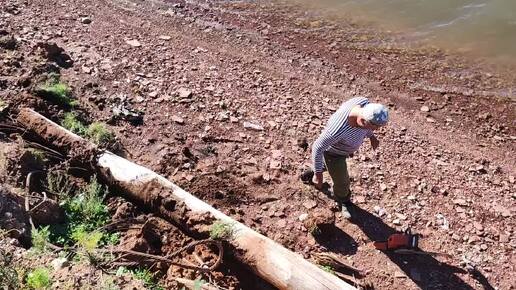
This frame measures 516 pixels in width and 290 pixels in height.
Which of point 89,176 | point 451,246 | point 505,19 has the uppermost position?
point 505,19

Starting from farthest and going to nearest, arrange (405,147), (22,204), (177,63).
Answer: (177,63) → (405,147) → (22,204)

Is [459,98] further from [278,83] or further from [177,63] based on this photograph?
[177,63]

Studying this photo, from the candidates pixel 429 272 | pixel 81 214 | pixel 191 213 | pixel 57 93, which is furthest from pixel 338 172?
pixel 57 93

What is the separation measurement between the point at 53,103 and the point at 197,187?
2340mm

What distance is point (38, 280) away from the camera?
4.02m

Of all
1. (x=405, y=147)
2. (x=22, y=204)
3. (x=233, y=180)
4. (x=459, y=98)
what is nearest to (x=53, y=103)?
(x=22, y=204)

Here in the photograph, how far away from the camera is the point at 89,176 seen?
19.0 feet

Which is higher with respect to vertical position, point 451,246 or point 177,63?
point 177,63

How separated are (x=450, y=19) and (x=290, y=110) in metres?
4.99

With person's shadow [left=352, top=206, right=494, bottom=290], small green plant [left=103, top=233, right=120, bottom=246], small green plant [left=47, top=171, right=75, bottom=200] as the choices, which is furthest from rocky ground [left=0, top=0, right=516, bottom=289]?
small green plant [left=103, top=233, right=120, bottom=246]

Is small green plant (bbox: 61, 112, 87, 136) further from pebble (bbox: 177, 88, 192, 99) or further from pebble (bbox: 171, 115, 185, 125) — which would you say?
pebble (bbox: 177, 88, 192, 99)

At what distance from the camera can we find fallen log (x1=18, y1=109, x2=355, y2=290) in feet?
15.0

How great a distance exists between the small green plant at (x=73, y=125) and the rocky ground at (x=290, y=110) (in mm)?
252

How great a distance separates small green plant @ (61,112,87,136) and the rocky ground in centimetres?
25
